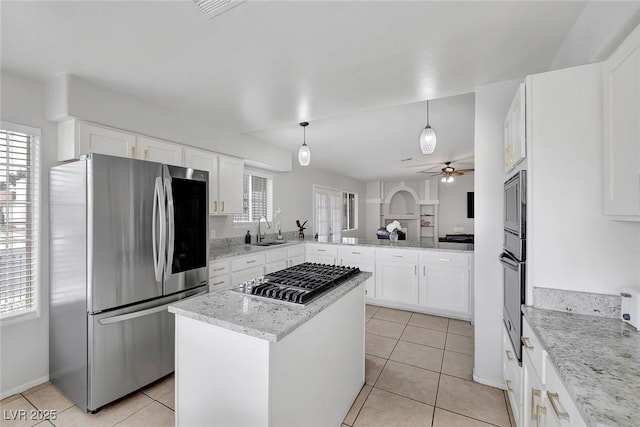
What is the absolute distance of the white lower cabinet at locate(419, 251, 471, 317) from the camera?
346 centimetres

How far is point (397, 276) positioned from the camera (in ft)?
12.7

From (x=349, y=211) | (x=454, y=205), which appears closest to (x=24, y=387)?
(x=349, y=211)

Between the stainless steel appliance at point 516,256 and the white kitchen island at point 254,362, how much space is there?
100 cm

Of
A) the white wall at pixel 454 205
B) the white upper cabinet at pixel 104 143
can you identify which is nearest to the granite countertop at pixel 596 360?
the white upper cabinet at pixel 104 143

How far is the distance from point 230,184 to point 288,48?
2285mm

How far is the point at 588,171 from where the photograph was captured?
1.36 meters

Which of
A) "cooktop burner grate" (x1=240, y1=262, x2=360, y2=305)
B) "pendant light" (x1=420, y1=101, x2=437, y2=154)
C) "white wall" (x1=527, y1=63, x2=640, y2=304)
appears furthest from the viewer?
"pendant light" (x1=420, y1=101, x2=437, y2=154)

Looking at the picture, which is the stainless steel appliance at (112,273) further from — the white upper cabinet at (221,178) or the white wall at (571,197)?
the white wall at (571,197)

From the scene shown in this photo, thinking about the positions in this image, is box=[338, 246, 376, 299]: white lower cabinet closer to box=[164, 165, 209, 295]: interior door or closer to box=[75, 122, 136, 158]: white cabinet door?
box=[164, 165, 209, 295]: interior door

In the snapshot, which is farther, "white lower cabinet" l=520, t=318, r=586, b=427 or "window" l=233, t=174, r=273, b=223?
"window" l=233, t=174, r=273, b=223

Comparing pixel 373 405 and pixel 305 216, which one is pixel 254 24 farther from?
pixel 305 216

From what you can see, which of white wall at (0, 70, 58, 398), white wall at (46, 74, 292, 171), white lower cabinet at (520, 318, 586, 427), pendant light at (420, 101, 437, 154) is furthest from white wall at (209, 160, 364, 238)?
white lower cabinet at (520, 318, 586, 427)

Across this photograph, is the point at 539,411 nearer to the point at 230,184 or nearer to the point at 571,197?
the point at 571,197

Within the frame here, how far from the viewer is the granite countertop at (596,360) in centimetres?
76
